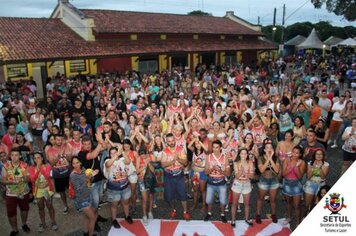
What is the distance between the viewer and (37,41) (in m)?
19.5

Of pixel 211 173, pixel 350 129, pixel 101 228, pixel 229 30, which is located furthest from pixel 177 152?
pixel 229 30

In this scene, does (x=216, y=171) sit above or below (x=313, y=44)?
below

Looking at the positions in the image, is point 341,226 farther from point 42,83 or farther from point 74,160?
point 42,83

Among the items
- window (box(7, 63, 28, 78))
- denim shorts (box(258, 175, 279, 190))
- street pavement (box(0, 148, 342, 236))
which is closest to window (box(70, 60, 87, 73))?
window (box(7, 63, 28, 78))

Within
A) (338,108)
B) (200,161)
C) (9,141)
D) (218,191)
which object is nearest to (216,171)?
(218,191)

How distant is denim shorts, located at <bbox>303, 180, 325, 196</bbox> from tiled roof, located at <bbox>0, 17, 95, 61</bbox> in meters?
16.2

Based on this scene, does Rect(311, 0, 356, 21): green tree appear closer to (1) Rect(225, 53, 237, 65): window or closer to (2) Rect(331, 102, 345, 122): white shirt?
(1) Rect(225, 53, 237, 65): window

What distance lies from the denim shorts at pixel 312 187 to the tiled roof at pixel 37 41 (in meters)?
16.2

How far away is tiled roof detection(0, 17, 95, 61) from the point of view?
58.5ft

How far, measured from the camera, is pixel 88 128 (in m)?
8.29

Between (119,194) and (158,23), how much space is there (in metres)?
23.2

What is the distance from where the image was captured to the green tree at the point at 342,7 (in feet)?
92.9

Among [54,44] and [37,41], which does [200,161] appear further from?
[37,41]

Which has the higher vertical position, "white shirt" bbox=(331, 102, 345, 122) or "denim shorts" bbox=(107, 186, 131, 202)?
"white shirt" bbox=(331, 102, 345, 122)
